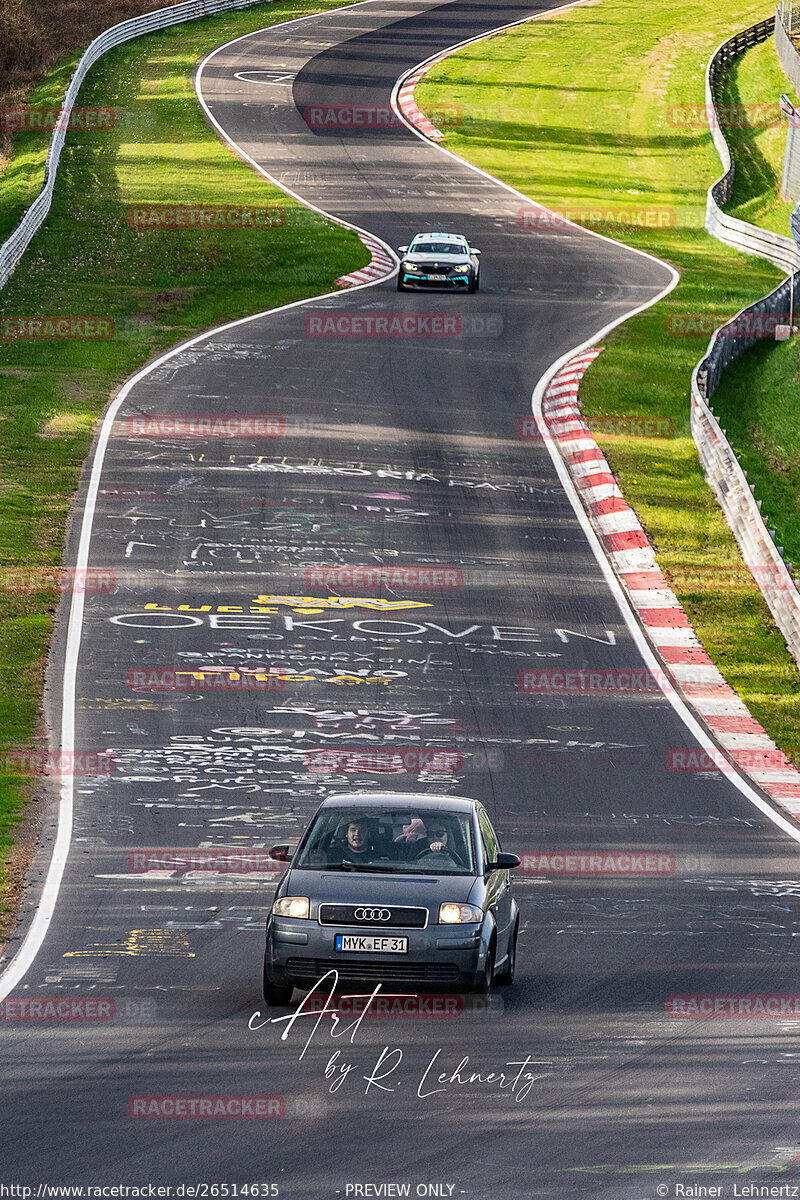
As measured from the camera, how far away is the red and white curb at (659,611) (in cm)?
1927

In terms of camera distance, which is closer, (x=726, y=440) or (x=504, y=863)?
(x=504, y=863)

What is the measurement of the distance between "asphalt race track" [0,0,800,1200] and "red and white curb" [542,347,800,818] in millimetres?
553

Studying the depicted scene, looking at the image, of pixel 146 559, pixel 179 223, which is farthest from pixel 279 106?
pixel 146 559

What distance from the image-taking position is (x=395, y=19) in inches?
3191

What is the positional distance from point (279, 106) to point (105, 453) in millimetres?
37704

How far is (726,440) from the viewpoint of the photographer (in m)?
29.7

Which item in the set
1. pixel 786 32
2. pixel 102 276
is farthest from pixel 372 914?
pixel 786 32

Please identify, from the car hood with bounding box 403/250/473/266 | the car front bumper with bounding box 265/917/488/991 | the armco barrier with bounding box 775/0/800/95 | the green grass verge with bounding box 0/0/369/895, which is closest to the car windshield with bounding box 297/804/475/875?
the car front bumper with bounding box 265/917/488/991

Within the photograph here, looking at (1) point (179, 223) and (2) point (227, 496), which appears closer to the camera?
(2) point (227, 496)

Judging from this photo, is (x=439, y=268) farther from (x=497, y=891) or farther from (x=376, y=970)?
(x=376, y=970)

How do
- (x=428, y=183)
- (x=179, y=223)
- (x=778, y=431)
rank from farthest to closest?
(x=428, y=183), (x=179, y=223), (x=778, y=431)

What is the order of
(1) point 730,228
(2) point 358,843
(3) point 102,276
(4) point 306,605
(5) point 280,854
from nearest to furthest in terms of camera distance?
(2) point 358,843
(5) point 280,854
(4) point 306,605
(3) point 102,276
(1) point 730,228

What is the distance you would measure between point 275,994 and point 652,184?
4991cm

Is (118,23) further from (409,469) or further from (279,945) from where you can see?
(279,945)
